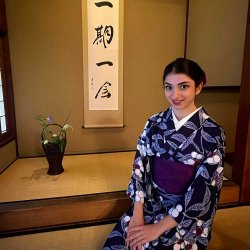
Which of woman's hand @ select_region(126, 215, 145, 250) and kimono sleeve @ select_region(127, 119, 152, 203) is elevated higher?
kimono sleeve @ select_region(127, 119, 152, 203)

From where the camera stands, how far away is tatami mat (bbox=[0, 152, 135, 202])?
198 centimetres

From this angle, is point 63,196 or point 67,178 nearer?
point 63,196

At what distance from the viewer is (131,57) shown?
2990 millimetres

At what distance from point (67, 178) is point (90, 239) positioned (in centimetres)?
72

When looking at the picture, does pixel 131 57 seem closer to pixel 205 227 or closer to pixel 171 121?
pixel 171 121

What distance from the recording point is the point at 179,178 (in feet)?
4.18

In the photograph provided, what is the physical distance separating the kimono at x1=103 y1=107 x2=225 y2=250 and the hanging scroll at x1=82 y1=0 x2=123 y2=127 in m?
1.62

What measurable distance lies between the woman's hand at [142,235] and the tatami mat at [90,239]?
0.46 meters

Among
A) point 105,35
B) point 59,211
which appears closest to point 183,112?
point 59,211

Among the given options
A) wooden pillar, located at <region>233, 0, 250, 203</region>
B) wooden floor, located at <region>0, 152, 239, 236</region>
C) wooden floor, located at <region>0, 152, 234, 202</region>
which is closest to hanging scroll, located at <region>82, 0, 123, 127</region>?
wooden floor, located at <region>0, 152, 234, 202</region>

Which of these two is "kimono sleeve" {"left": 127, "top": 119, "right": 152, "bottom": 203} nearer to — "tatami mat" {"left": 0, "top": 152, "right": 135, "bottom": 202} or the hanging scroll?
"tatami mat" {"left": 0, "top": 152, "right": 135, "bottom": 202}

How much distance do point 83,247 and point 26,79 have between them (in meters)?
2.01

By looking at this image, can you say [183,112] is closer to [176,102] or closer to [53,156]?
[176,102]

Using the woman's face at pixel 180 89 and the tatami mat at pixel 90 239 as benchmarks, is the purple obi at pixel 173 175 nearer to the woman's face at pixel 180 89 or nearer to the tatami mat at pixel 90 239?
the woman's face at pixel 180 89
